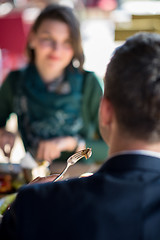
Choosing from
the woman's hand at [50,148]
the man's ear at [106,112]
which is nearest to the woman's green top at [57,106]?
the woman's hand at [50,148]

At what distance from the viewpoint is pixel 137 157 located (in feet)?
1.75

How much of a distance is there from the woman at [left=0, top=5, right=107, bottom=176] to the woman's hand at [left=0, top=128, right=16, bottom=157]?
62 millimetres

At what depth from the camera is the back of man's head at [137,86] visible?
513mm

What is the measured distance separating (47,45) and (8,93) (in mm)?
332

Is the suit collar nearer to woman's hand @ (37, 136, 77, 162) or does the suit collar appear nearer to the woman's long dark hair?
woman's hand @ (37, 136, 77, 162)

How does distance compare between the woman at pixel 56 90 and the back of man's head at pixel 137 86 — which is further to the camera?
the woman at pixel 56 90

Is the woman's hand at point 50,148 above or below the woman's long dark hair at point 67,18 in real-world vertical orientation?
below

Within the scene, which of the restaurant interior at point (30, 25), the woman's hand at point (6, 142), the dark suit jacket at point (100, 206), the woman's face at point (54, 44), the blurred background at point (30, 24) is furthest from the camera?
the blurred background at point (30, 24)

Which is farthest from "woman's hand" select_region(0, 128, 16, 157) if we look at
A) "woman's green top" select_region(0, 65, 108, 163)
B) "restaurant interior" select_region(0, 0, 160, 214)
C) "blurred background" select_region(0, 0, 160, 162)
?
"blurred background" select_region(0, 0, 160, 162)

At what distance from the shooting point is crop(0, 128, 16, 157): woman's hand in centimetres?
117

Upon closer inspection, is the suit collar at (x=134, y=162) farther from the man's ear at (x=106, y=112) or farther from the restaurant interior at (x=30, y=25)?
the restaurant interior at (x=30, y=25)

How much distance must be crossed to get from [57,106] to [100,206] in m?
1.00

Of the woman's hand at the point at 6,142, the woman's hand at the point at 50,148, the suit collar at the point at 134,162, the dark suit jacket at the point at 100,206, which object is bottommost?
the woman's hand at the point at 50,148

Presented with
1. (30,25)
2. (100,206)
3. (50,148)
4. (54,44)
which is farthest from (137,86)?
(30,25)
